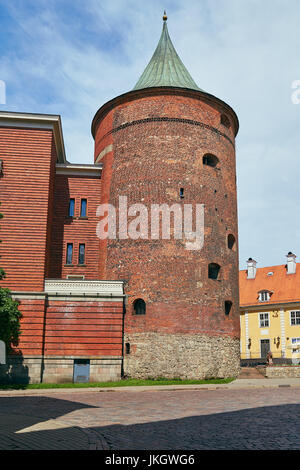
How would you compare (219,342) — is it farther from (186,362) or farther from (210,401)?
(210,401)

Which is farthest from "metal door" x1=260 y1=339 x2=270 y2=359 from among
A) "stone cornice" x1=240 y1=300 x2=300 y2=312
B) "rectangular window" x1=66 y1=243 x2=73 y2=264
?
"rectangular window" x1=66 y1=243 x2=73 y2=264

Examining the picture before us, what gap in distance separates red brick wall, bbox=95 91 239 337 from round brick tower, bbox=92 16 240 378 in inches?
2.4

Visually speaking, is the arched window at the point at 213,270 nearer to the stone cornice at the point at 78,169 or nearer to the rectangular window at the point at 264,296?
the stone cornice at the point at 78,169

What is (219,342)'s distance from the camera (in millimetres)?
28750

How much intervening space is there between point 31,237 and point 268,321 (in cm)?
2785

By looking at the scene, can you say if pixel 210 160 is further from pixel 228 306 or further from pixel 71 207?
pixel 71 207

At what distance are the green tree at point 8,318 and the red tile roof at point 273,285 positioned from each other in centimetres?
2886

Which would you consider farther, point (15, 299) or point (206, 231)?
Answer: point (206, 231)

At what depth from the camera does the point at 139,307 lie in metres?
28.6

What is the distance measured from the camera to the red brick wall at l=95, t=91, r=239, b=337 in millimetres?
28109

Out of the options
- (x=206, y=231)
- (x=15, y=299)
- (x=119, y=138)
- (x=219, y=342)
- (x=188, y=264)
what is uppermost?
(x=119, y=138)

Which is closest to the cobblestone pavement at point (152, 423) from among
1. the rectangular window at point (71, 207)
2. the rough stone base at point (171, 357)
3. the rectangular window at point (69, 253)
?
the rough stone base at point (171, 357)

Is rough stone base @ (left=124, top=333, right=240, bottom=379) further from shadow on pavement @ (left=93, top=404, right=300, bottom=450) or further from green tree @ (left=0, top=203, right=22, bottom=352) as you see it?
shadow on pavement @ (left=93, top=404, right=300, bottom=450)
